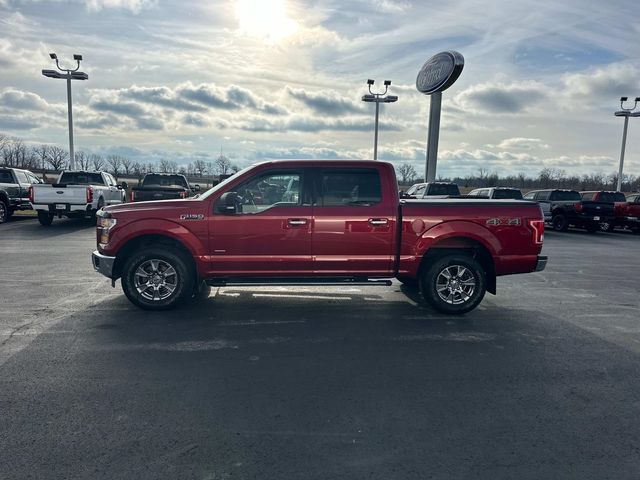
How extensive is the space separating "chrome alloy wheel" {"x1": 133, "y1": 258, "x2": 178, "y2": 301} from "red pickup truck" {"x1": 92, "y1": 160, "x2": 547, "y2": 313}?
1cm

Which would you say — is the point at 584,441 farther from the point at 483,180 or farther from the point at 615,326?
the point at 483,180

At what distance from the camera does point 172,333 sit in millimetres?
5238

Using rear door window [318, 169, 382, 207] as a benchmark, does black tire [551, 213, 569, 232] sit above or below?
below

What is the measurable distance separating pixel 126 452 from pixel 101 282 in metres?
5.44

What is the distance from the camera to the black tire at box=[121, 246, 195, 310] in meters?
6.03

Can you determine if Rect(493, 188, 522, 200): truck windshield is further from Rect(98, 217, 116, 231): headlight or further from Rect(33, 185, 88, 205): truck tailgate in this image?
Rect(98, 217, 116, 231): headlight

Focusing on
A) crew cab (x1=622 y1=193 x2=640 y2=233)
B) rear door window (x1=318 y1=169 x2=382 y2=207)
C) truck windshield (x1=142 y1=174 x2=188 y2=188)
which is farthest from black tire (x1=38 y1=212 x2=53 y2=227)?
crew cab (x1=622 y1=193 x2=640 y2=233)

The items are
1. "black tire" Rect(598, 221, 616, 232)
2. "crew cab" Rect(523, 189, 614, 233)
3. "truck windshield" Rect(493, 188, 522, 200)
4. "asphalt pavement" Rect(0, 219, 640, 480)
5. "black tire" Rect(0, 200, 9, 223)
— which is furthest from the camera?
"black tire" Rect(598, 221, 616, 232)

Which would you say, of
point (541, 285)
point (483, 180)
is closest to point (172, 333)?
point (541, 285)

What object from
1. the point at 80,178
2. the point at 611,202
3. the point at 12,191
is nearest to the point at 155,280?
the point at 80,178

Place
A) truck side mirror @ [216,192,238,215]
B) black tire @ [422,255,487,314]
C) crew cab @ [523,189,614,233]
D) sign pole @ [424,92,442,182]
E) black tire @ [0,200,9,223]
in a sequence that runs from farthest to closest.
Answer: sign pole @ [424,92,442,182]
crew cab @ [523,189,614,233]
black tire @ [0,200,9,223]
black tire @ [422,255,487,314]
truck side mirror @ [216,192,238,215]

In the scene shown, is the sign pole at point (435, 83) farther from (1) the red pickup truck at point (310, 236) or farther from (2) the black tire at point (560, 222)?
(1) the red pickup truck at point (310, 236)

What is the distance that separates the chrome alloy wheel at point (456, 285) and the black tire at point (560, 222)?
15.5 meters

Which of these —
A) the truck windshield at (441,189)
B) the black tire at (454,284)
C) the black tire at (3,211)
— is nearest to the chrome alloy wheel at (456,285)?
the black tire at (454,284)
